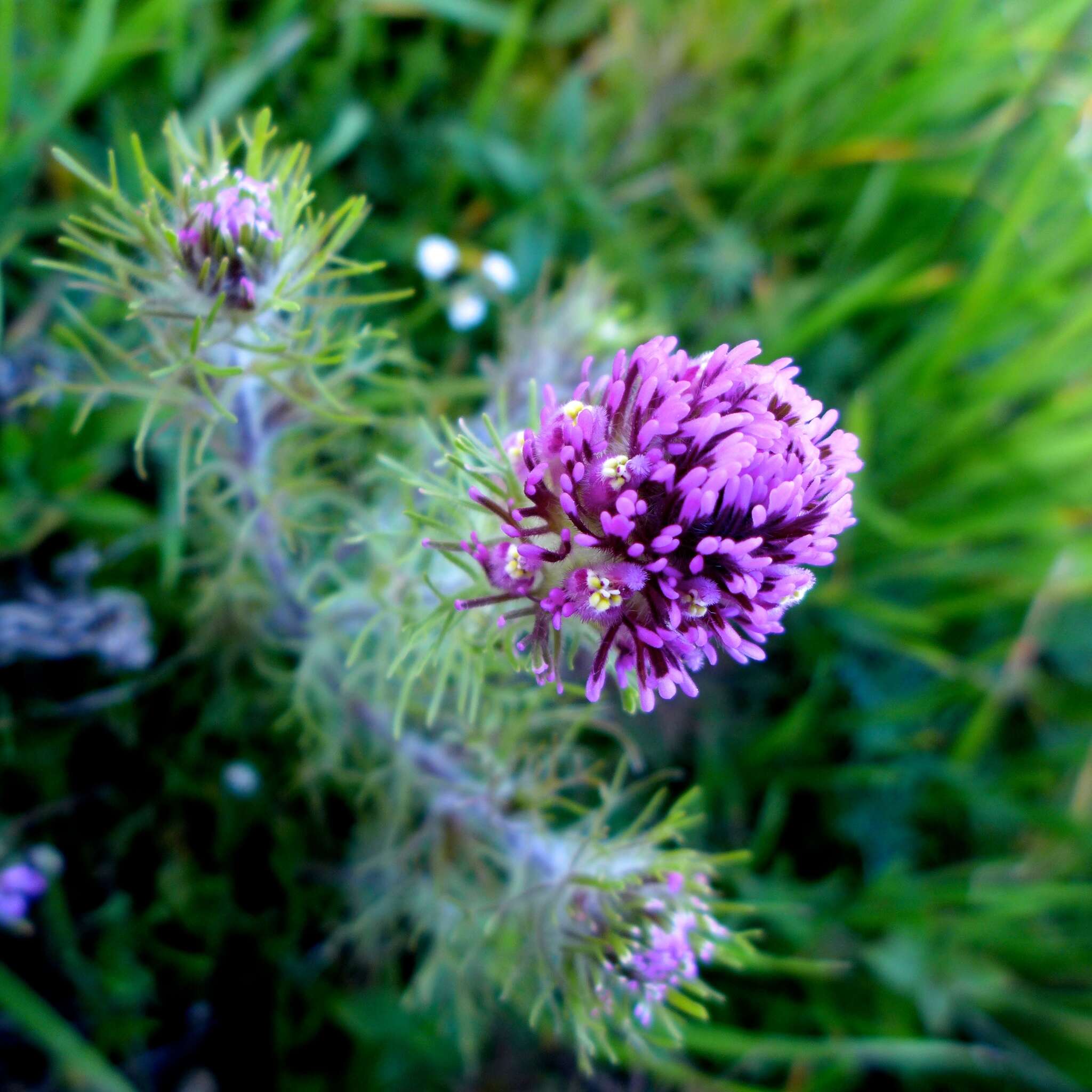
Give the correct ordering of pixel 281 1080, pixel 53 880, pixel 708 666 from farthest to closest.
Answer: pixel 708 666 < pixel 281 1080 < pixel 53 880

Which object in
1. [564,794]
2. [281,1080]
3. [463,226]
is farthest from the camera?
[463,226]

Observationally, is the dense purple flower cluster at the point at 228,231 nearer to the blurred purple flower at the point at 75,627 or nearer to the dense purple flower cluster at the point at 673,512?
the dense purple flower cluster at the point at 673,512

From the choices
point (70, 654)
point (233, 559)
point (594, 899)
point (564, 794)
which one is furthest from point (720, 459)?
point (70, 654)

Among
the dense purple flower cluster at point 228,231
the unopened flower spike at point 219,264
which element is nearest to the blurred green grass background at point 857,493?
the unopened flower spike at point 219,264

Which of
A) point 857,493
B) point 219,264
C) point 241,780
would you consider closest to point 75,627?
point 241,780

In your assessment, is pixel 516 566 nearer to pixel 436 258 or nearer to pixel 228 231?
pixel 228 231

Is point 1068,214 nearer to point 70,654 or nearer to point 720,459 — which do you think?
point 720,459

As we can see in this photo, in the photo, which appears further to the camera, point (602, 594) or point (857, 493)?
point (857, 493)

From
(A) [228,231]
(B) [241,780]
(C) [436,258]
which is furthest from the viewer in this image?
(C) [436,258]
